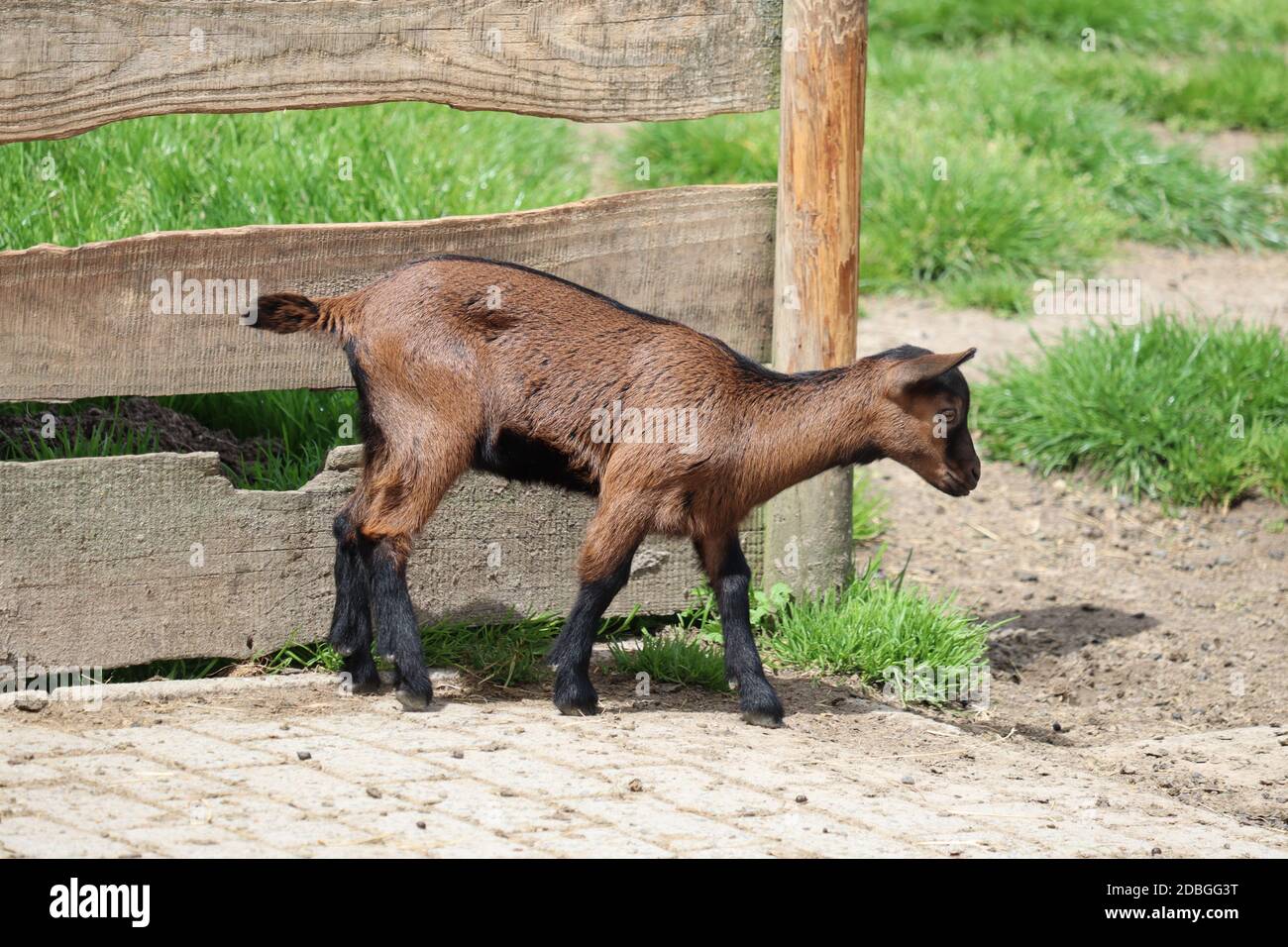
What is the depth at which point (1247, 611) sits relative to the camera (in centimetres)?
660

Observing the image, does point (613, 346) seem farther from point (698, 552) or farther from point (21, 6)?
point (21, 6)

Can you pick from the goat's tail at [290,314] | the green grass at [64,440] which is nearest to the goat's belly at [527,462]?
the goat's tail at [290,314]

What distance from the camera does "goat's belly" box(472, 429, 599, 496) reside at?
4.70m

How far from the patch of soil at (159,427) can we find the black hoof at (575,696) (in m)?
1.50

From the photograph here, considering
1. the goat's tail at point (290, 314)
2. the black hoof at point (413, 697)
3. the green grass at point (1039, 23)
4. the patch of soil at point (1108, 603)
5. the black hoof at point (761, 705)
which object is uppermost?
the green grass at point (1039, 23)

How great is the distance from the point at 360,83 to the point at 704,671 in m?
2.14

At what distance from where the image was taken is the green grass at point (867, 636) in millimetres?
5531

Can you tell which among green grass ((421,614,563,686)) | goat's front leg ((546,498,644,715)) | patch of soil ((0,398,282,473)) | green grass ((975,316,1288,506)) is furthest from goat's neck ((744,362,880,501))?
green grass ((975,316,1288,506))

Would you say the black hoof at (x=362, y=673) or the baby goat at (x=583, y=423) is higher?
the baby goat at (x=583, y=423)

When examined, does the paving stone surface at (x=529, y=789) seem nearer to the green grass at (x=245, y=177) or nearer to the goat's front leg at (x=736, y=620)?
the goat's front leg at (x=736, y=620)

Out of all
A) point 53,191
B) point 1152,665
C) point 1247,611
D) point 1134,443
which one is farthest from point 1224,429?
point 53,191

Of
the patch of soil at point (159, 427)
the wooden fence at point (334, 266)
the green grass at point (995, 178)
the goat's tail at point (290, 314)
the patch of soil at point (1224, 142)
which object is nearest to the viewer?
the goat's tail at point (290, 314)

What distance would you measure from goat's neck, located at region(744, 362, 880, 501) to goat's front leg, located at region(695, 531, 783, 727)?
208mm

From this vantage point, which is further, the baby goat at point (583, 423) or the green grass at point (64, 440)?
the green grass at point (64, 440)
